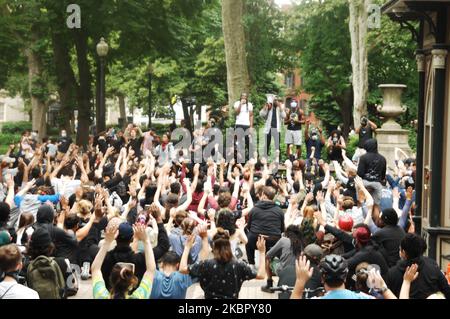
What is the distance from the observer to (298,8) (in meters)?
52.9

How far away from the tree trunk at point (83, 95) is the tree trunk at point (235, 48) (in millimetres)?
8171

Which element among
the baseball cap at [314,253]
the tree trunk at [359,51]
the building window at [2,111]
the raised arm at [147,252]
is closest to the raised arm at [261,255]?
the baseball cap at [314,253]

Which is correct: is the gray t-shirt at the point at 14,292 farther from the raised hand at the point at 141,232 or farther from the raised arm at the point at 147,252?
the raised hand at the point at 141,232

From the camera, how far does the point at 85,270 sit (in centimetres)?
1304

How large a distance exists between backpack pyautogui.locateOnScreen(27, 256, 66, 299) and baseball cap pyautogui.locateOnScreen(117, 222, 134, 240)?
2.54 feet

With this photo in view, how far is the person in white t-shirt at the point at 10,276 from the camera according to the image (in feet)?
22.6

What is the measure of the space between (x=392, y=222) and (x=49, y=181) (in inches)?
313

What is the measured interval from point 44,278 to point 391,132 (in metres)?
19.1

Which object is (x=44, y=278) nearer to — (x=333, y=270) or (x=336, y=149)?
(x=333, y=270)

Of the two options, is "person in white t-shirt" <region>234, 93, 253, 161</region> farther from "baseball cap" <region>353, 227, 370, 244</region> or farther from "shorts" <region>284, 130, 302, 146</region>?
"baseball cap" <region>353, 227, 370, 244</region>

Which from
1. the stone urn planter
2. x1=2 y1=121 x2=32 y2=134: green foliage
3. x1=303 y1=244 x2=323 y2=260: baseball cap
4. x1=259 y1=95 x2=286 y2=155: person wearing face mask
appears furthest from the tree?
x1=303 y1=244 x2=323 y2=260: baseball cap

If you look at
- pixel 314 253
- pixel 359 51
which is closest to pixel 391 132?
pixel 359 51
